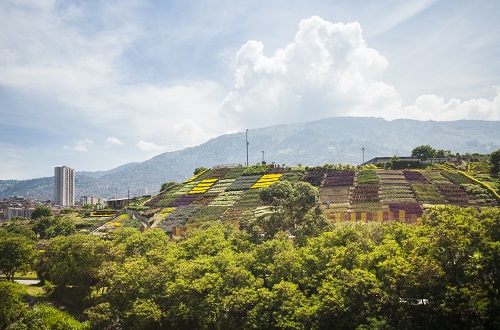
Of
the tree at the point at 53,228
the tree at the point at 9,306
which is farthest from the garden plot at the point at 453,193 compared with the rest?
the tree at the point at 53,228

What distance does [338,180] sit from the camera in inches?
2633

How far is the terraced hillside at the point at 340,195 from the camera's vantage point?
51.0m

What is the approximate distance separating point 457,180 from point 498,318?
4504cm

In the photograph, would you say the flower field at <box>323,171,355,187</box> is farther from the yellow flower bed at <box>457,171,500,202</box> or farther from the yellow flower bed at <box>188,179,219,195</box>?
the yellow flower bed at <box>188,179,219,195</box>

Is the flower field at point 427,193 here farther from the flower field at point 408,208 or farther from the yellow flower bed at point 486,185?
the yellow flower bed at point 486,185

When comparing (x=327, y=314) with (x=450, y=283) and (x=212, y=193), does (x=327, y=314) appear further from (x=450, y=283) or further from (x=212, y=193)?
(x=212, y=193)

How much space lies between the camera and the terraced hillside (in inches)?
2008

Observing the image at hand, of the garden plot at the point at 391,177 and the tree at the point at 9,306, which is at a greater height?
the garden plot at the point at 391,177

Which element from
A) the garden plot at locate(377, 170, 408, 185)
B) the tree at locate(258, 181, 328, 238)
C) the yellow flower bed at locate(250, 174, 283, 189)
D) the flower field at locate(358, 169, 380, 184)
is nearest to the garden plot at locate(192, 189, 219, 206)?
the yellow flower bed at locate(250, 174, 283, 189)

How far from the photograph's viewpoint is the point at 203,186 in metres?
78.7

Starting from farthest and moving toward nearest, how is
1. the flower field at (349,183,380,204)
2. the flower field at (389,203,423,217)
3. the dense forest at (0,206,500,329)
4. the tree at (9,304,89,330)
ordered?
the flower field at (349,183,380,204) → the flower field at (389,203,423,217) → the tree at (9,304,89,330) → the dense forest at (0,206,500,329)

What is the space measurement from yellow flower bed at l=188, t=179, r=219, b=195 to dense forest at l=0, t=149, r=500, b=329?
3490cm

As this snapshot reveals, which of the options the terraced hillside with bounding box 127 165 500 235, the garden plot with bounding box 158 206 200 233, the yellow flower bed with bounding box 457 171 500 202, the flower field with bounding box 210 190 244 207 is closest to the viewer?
the yellow flower bed with bounding box 457 171 500 202

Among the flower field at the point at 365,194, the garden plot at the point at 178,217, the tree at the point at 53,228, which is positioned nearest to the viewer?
the garden plot at the point at 178,217
